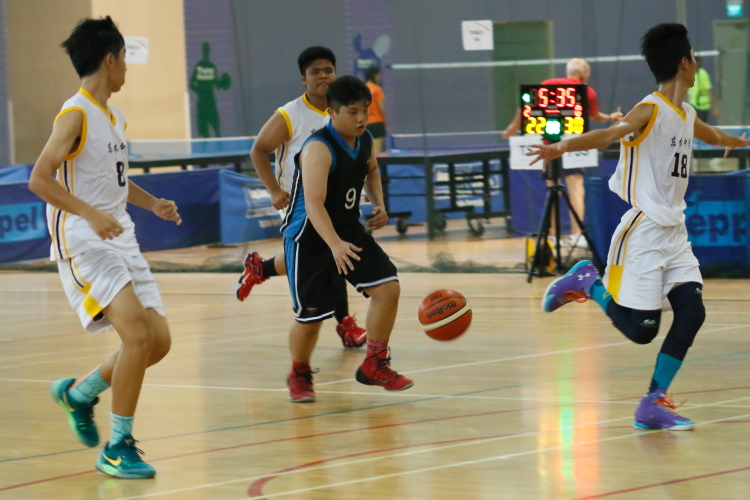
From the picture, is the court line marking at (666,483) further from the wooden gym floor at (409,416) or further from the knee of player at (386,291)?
the knee of player at (386,291)

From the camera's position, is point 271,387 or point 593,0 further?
point 593,0

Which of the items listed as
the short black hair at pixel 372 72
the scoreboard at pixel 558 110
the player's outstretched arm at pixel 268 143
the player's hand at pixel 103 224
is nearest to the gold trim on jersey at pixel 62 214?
the player's hand at pixel 103 224

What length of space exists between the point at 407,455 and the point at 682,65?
6.85 feet

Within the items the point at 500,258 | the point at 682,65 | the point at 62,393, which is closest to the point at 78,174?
the point at 62,393

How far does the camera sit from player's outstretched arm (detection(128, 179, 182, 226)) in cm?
471

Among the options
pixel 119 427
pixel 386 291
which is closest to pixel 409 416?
pixel 386 291

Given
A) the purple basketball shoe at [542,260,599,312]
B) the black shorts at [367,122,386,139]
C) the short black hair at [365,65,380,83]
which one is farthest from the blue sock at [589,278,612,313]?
the black shorts at [367,122,386,139]

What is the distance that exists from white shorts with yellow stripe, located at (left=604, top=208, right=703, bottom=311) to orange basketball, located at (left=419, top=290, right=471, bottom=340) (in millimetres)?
1051

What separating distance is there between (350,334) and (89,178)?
3166mm

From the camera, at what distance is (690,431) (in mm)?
4742

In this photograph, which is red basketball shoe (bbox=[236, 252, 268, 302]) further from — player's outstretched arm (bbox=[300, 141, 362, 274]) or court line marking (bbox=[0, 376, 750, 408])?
player's outstretched arm (bbox=[300, 141, 362, 274])

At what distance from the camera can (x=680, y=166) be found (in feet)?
16.2

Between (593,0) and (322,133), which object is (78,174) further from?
(593,0)

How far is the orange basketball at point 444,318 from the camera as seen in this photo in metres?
5.79
